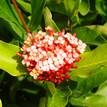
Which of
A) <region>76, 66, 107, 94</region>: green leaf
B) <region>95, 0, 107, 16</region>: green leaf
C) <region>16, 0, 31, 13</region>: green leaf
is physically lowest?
<region>76, 66, 107, 94</region>: green leaf

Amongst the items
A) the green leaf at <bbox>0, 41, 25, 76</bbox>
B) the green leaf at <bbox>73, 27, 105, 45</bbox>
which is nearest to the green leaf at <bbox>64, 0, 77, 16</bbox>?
the green leaf at <bbox>73, 27, 105, 45</bbox>

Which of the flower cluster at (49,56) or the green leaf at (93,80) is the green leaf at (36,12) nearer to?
the flower cluster at (49,56)

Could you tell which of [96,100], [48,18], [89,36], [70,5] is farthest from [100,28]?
[96,100]

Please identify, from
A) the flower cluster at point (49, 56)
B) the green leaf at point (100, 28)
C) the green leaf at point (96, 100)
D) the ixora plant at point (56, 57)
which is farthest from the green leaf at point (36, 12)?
the green leaf at point (96, 100)

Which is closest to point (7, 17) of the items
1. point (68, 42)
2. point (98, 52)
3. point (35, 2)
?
point (35, 2)

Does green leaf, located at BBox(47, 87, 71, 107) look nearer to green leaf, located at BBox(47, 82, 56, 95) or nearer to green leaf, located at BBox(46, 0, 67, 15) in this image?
green leaf, located at BBox(47, 82, 56, 95)

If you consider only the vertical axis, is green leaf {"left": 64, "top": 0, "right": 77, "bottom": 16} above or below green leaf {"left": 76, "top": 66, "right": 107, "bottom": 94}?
above
